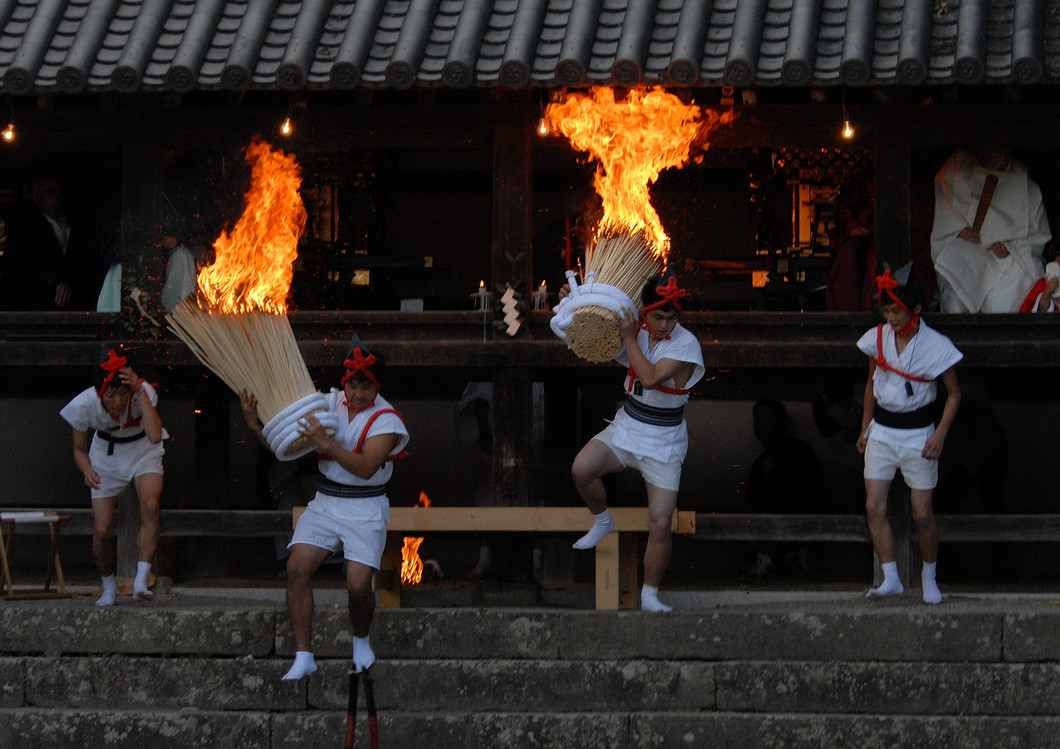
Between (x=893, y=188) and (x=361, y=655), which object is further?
(x=893, y=188)

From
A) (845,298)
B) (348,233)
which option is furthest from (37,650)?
(845,298)

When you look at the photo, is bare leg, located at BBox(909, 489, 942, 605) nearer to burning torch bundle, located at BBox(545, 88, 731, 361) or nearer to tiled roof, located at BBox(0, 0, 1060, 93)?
burning torch bundle, located at BBox(545, 88, 731, 361)

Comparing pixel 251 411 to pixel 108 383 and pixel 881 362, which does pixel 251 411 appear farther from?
pixel 881 362

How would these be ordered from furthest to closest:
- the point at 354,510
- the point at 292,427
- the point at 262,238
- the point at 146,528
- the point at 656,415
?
1. the point at 262,238
2. the point at 146,528
3. the point at 656,415
4. the point at 354,510
5. the point at 292,427

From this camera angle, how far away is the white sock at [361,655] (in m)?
6.41

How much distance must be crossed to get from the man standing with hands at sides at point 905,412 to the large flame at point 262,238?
12.0 ft

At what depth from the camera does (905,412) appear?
7242 millimetres

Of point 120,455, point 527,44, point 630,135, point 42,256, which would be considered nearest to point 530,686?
point 120,455

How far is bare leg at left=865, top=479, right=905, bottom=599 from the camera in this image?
7266 mm

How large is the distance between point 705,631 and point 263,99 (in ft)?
13.3

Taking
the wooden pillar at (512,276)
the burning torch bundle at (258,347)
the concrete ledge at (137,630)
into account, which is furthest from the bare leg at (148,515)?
the wooden pillar at (512,276)

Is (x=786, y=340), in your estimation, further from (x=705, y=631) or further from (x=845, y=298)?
(x=705, y=631)

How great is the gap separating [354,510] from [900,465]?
302 centimetres

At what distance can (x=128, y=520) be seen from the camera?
8.09 meters
